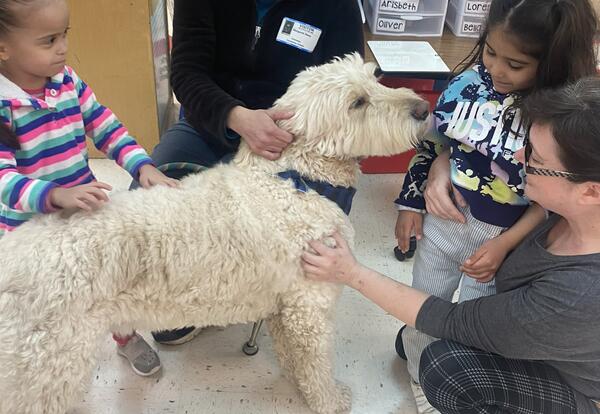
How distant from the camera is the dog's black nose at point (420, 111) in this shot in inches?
51.7

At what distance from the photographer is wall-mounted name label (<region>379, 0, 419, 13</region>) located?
8.61 ft

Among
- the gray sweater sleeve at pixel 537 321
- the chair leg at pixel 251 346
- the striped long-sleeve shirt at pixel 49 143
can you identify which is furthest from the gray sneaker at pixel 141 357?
the gray sweater sleeve at pixel 537 321

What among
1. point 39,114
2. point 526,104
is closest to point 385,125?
point 526,104

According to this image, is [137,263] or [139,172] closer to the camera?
[137,263]

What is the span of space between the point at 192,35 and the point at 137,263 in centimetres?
78

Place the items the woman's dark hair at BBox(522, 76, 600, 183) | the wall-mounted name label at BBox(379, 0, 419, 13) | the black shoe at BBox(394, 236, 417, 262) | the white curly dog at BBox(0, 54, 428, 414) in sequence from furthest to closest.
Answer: the wall-mounted name label at BBox(379, 0, 419, 13)
the black shoe at BBox(394, 236, 417, 262)
the white curly dog at BBox(0, 54, 428, 414)
the woman's dark hair at BBox(522, 76, 600, 183)

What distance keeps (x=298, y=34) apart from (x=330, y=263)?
2.42ft

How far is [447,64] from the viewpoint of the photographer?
8.21ft

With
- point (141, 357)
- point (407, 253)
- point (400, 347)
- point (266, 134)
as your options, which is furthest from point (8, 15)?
point (407, 253)

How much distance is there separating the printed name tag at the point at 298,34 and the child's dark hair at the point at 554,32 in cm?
57

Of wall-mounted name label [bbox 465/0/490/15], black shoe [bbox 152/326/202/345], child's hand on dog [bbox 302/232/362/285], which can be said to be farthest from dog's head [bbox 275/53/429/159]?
wall-mounted name label [bbox 465/0/490/15]

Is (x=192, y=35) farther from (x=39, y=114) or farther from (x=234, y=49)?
(x=39, y=114)

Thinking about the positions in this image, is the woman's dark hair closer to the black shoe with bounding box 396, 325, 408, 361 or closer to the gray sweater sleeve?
the gray sweater sleeve

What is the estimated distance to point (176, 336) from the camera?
1.79 meters
